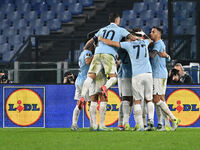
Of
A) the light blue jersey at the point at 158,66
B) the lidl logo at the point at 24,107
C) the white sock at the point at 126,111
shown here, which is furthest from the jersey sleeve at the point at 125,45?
the lidl logo at the point at 24,107

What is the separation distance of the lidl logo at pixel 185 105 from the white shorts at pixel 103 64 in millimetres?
3760

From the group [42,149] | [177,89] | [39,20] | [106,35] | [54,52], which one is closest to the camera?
[42,149]

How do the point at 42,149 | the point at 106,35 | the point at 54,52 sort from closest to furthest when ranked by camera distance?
the point at 42,149 < the point at 106,35 < the point at 54,52

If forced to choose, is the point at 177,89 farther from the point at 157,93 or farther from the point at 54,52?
the point at 54,52

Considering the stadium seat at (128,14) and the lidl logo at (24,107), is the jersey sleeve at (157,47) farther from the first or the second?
the stadium seat at (128,14)

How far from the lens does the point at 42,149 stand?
568 cm

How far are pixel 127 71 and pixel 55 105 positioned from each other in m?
3.87

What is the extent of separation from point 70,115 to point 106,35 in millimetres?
4022

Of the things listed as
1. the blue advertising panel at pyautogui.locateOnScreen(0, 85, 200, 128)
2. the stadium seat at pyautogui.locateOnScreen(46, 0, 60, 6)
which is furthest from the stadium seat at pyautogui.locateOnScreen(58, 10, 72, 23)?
the blue advertising panel at pyautogui.locateOnScreen(0, 85, 200, 128)

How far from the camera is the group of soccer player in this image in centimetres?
853

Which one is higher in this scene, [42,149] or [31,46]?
[31,46]

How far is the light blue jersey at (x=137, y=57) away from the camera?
27.9 ft

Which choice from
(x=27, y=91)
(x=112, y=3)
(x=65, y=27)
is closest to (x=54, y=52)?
→ (x=65, y=27)

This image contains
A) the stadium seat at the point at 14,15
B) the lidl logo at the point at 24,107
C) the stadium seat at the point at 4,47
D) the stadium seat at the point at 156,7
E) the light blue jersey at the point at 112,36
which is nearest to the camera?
the light blue jersey at the point at 112,36
